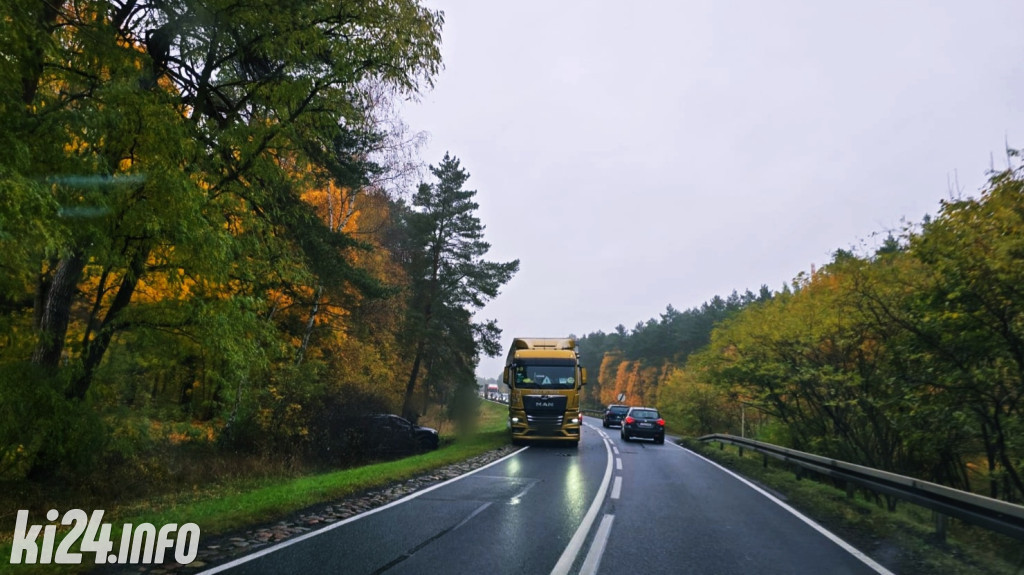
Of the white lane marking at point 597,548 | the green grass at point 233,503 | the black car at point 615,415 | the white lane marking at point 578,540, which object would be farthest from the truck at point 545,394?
the black car at point 615,415

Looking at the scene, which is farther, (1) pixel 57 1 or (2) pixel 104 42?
(1) pixel 57 1

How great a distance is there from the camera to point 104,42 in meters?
6.53

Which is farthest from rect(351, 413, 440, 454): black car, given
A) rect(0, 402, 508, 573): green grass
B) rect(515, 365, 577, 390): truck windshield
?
rect(0, 402, 508, 573): green grass

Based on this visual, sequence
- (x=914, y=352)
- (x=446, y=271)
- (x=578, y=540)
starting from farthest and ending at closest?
(x=446, y=271) < (x=914, y=352) < (x=578, y=540)

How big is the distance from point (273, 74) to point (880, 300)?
41.8 feet

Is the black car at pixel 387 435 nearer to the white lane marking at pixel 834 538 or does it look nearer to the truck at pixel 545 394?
the truck at pixel 545 394

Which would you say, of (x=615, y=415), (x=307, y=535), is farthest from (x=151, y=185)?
(x=615, y=415)

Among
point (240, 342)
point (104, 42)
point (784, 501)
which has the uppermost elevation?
point (104, 42)

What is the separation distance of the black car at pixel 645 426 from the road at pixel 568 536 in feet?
46.3

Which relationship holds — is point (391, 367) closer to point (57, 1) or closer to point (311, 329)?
point (311, 329)

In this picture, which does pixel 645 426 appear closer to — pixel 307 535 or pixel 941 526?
pixel 941 526

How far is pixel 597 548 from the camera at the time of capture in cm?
641

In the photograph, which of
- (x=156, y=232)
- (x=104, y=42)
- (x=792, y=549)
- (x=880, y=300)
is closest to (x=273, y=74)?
(x=104, y=42)

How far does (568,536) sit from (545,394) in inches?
539
